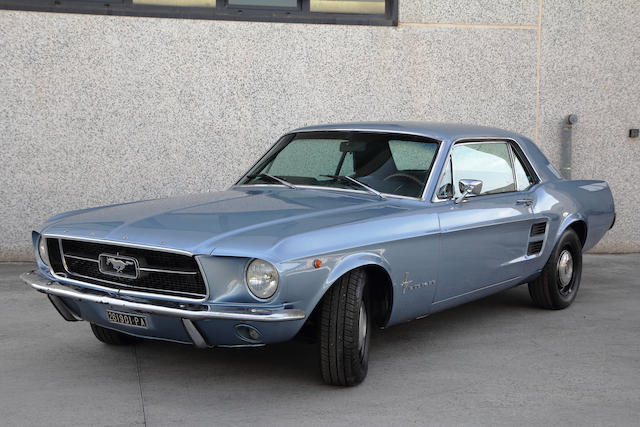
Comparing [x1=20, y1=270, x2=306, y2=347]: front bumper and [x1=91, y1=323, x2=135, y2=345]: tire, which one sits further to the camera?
[x1=91, y1=323, x2=135, y2=345]: tire

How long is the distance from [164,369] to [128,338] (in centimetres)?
58

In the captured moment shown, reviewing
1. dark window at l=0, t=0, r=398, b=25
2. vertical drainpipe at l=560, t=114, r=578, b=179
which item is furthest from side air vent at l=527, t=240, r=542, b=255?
dark window at l=0, t=0, r=398, b=25

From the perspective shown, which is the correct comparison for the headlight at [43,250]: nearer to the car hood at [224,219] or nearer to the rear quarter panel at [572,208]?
the car hood at [224,219]

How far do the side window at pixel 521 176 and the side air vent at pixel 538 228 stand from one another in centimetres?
29

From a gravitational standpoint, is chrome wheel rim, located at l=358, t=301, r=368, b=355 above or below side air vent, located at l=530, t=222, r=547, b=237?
below

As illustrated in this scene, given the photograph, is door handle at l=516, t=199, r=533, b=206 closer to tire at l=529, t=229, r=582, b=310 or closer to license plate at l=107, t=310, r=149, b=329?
tire at l=529, t=229, r=582, b=310

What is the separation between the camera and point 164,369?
187 inches

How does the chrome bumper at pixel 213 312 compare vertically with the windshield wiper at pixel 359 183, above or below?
below

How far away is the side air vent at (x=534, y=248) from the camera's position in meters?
5.97

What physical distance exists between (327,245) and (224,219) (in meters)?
0.61

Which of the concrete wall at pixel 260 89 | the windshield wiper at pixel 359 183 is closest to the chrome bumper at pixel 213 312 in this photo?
the windshield wiper at pixel 359 183

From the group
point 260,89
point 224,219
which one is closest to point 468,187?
point 224,219

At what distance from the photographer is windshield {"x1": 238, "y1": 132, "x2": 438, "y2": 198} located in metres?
5.27

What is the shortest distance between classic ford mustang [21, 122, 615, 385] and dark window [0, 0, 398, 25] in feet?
10.5
